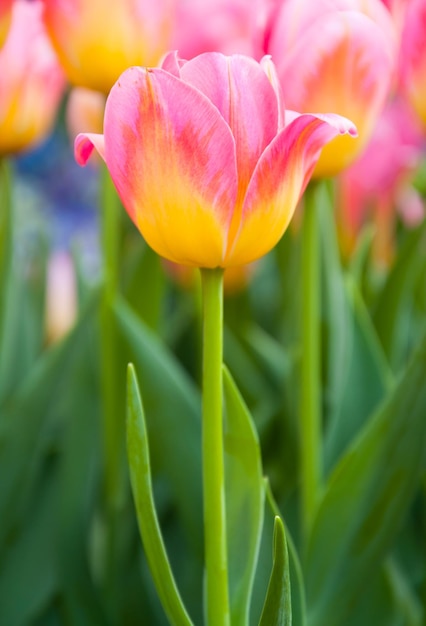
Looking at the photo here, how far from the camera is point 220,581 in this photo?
29 cm

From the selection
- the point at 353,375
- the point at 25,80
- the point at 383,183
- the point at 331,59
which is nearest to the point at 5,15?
the point at 25,80

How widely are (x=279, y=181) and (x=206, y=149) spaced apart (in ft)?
0.09

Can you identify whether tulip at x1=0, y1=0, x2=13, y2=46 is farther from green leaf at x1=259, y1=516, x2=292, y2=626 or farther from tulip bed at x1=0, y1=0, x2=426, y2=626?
green leaf at x1=259, y1=516, x2=292, y2=626

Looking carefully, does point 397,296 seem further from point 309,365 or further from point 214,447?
point 214,447

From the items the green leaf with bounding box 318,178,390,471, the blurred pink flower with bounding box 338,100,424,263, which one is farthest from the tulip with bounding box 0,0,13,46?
the blurred pink flower with bounding box 338,100,424,263

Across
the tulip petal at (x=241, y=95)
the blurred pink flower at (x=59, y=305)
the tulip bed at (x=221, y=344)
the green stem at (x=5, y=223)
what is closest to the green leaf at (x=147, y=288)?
the tulip bed at (x=221, y=344)

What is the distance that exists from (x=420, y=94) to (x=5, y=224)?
25cm

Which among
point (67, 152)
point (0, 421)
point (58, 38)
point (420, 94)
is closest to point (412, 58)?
point (420, 94)

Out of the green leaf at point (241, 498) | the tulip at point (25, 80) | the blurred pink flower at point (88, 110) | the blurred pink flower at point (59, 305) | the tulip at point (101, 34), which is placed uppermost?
the tulip at point (101, 34)

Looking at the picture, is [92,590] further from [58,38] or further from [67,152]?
[67,152]

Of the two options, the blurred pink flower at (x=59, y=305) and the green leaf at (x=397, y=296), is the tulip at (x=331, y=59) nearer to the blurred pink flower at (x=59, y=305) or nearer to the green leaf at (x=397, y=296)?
the green leaf at (x=397, y=296)

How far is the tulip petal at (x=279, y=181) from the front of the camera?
0.83 feet

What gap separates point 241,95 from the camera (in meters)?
0.26

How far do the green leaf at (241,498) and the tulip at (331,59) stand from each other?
4.7 inches
